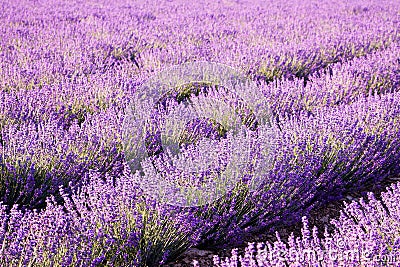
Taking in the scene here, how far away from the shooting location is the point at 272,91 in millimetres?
3826

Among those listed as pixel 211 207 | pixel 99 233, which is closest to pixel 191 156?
pixel 211 207

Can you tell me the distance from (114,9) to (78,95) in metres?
5.88

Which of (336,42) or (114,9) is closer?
(336,42)

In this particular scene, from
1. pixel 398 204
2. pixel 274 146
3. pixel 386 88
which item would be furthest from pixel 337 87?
pixel 398 204

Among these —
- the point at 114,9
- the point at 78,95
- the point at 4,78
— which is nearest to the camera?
the point at 78,95

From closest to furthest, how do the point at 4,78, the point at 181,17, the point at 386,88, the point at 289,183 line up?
1. the point at 289,183
2. the point at 4,78
3. the point at 386,88
4. the point at 181,17

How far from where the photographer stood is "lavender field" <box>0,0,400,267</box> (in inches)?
71.4

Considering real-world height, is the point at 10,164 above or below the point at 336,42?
below

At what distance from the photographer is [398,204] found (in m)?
2.03

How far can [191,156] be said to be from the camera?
2.42m

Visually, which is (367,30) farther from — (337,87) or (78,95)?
(78,95)

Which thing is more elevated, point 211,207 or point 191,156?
point 191,156

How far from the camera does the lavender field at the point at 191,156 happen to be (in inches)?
71.4

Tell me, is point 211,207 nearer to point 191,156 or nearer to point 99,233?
point 191,156
